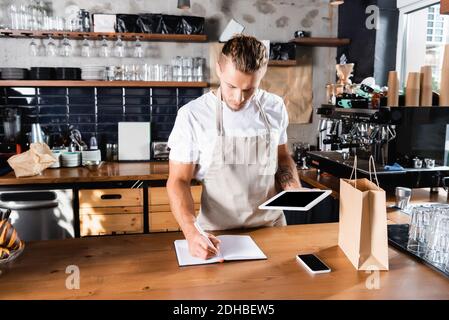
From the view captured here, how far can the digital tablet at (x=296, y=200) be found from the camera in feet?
5.10

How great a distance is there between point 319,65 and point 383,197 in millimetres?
3341

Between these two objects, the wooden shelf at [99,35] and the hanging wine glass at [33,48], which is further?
the hanging wine glass at [33,48]

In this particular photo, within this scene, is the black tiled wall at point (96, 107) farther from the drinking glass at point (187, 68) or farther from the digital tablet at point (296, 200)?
the digital tablet at point (296, 200)

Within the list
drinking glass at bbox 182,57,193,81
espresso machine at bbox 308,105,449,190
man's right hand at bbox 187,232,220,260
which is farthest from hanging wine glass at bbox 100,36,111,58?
man's right hand at bbox 187,232,220,260

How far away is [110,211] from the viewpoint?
3.60 meters

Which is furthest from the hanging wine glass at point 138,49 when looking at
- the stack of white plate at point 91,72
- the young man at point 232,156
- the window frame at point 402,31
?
the window frame at point 402,31

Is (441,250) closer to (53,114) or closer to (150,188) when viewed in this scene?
(150,188)

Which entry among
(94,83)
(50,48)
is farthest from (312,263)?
Result: (50,48)

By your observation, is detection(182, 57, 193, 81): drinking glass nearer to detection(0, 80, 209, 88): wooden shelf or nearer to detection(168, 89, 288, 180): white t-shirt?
detection(0, 80, 209, 88): wooden shelf

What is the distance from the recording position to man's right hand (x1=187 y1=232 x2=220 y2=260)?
156 cm

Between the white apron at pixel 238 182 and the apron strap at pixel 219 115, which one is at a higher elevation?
the apron strap at pixel 219 115

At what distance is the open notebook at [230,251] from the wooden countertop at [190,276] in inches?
1.2

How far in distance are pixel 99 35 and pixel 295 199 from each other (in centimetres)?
296

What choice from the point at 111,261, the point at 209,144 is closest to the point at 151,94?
the point at 209,144
